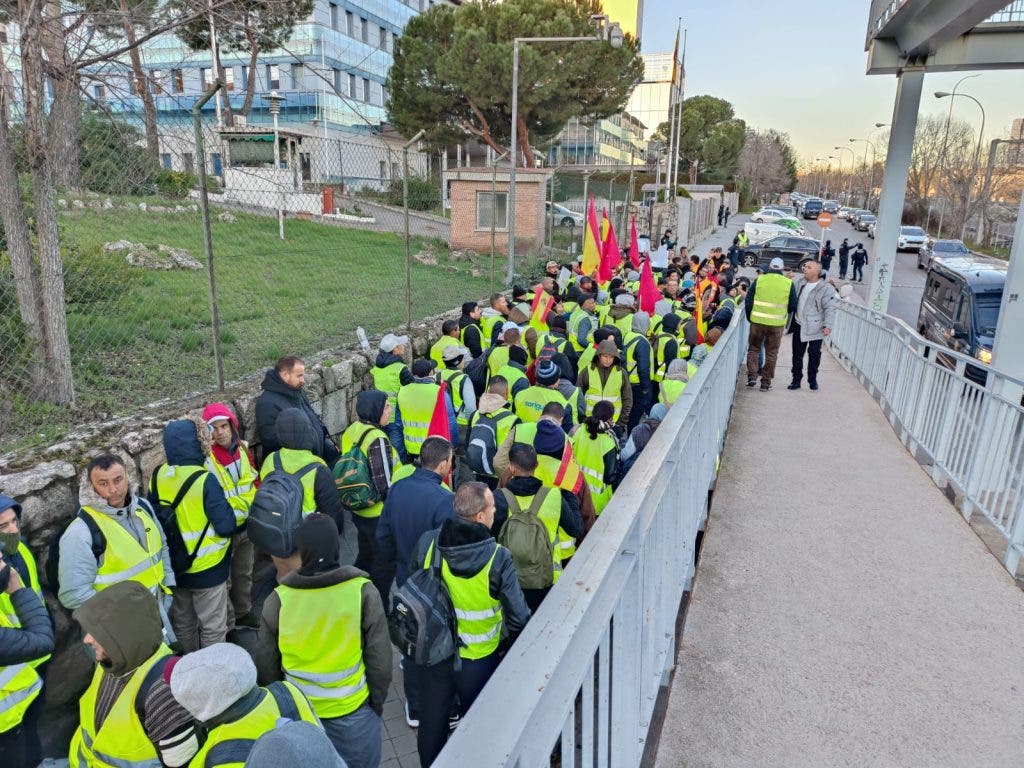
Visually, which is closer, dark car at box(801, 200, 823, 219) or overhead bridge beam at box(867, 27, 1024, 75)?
overhead bridge beam at box(867, 27, 1024, 75)

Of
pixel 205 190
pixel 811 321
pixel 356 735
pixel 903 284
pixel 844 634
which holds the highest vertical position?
pixel 205 190

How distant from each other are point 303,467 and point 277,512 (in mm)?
445

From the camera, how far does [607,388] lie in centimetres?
659

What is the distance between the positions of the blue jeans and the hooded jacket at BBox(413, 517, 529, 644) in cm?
76

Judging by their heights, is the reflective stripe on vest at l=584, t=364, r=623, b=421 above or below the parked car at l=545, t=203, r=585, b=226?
below

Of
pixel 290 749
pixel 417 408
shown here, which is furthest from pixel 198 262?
pixel 290 749

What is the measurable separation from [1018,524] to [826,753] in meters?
2.36

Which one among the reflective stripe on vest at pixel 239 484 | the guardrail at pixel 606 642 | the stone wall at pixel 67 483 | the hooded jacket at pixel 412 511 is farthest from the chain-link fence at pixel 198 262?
the guardrail at pixel 606 642

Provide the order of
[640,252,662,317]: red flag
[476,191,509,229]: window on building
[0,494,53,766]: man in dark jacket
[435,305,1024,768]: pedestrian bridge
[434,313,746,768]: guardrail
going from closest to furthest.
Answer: [434,313,746,768]: guardrail < [435,305,1024,768]: pedestrian bridge < [0,494,53,766]: man in dark jacket < [640,252,662,317]: red flag < [476,191,509,229]: window on building

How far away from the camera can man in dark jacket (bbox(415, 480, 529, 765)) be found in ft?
10.5

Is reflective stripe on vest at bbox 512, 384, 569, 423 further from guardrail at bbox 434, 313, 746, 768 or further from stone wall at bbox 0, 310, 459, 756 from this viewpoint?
stone wall at bbox 0, 310, 459, 756

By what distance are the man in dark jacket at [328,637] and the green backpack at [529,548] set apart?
928 millimetres

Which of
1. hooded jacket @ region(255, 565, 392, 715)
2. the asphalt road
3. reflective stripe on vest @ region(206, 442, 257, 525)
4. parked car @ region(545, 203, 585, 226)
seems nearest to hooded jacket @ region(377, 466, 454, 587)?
hooded jacket @ region(255, 565, 392, 715)

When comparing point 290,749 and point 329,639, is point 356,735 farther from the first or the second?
point 290,749
